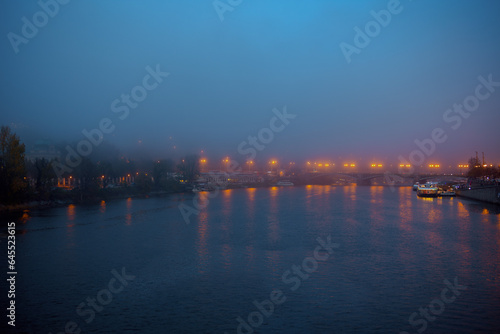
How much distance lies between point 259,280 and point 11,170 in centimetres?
1965

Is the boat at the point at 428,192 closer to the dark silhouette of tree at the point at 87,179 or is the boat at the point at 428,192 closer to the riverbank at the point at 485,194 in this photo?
the riverbank at the point at 485,194

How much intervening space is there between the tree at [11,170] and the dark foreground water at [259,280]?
7958mm

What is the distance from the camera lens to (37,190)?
78.8ft

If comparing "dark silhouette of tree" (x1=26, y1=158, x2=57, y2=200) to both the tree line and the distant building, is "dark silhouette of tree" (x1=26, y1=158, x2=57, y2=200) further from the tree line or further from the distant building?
the distant building

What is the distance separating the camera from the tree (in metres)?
20.8

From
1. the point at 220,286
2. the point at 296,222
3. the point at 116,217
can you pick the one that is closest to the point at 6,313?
the point at 220,286

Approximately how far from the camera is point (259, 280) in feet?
24.8

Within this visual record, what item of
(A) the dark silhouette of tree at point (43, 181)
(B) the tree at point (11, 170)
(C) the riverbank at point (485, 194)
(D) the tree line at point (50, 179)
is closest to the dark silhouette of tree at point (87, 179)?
(D) the tree line at point (50, 179)

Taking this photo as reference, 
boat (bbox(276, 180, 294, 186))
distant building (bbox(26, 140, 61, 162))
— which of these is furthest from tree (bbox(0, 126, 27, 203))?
boat (bbox(276, 180, 294, 186))

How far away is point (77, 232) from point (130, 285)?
7831 mm

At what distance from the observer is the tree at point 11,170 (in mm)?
20781

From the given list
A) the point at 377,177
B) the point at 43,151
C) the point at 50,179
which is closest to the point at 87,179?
the point at 50,179

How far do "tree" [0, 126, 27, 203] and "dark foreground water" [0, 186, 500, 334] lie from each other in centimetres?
796

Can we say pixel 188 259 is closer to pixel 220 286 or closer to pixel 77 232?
pixel 220 286
